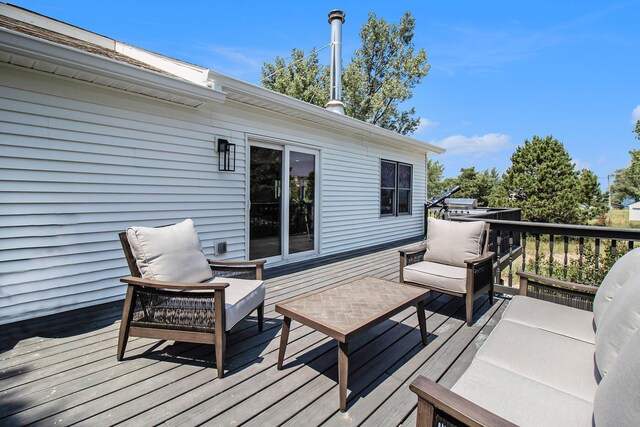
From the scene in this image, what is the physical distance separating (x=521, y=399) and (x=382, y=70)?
58.5 ft

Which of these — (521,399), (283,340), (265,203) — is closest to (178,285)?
(283,340)

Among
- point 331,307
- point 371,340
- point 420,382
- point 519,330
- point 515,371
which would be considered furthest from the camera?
point 371,340

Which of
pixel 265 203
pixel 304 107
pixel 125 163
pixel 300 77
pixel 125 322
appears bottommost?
pixel 125 322

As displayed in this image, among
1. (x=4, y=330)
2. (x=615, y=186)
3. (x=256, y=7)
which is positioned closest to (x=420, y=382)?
(x=4, y=330)

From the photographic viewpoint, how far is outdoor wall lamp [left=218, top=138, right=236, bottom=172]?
166 inches

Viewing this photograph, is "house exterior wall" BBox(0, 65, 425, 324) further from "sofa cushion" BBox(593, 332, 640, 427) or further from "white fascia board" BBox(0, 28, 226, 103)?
"sofa cushion" BBox(593, 332, 640, 427)

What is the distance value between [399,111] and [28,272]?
1699 cm

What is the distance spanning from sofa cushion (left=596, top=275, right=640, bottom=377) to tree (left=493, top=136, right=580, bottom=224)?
462 inches

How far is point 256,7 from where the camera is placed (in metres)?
9.60

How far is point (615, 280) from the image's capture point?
1693 millimetres

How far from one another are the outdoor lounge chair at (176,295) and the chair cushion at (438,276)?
5.30 feet

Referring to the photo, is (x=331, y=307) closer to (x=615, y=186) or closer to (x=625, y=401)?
(x=625, y=401)

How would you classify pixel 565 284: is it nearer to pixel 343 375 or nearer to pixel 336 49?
pixel 343 375

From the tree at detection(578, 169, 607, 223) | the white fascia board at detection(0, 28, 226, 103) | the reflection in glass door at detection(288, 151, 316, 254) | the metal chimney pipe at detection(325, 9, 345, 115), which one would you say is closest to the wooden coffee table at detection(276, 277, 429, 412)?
the white fascia board at detection(0, 28, 226, 103)
